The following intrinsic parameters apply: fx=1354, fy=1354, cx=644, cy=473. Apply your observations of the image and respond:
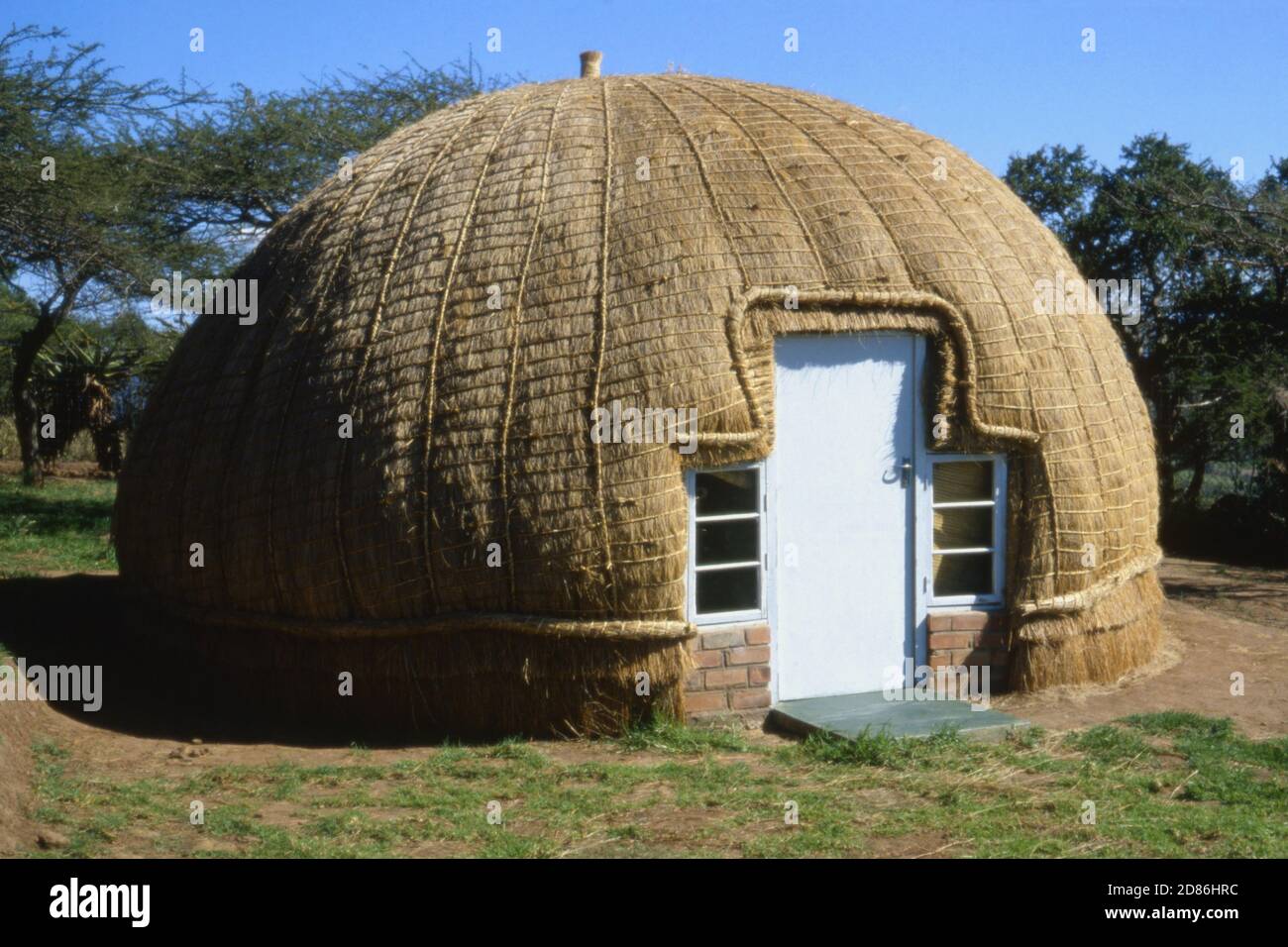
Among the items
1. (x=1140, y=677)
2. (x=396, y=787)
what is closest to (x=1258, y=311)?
(x=1140, y=677)

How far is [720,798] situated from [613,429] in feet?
7.99

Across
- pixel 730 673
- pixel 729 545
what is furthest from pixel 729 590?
pixel 730 673

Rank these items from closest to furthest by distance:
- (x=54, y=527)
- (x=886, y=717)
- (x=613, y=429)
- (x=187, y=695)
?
(x=613, y=429), (x=886, y=717), (x=187, y=695), (x=54, y=527)

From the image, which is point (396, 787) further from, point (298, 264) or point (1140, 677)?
point (1140, 677)

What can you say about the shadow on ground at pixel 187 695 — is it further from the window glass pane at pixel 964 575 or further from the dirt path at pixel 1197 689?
the dirt path at pixel 1197 689

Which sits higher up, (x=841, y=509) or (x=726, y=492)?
(x=726, y=492)

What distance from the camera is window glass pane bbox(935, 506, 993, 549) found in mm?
9680

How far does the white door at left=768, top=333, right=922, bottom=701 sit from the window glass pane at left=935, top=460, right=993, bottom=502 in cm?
26

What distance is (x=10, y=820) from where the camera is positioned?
22.9 ft

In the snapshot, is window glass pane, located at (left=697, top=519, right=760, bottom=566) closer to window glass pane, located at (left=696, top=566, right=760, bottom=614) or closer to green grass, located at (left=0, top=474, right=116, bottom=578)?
window glass pane, located at (left=696, top=566, right=760, bottom=614)

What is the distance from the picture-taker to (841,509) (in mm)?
9414

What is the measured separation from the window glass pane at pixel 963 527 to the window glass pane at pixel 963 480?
9 centimetres

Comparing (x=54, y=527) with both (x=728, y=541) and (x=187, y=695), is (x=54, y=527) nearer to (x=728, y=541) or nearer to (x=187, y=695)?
(x=187, y=695)
